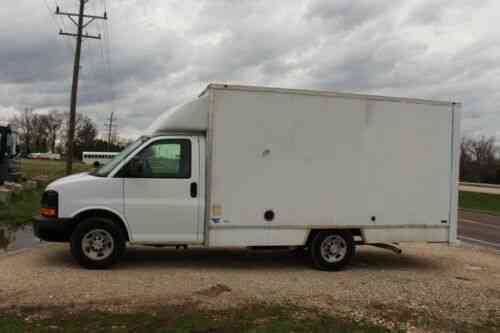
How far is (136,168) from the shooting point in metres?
6.98

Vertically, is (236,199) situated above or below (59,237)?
above

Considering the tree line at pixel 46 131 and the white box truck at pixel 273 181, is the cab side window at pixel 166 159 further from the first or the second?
the tree line at pixel 46 131

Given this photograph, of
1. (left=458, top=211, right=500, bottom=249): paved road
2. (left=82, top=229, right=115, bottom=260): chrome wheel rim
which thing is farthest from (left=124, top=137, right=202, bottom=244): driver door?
(left=458, top=211, right=500, bottom=249): paved road

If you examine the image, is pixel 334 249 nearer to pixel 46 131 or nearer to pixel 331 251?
pixel 331 251

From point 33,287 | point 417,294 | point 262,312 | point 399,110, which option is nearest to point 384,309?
point 417,294

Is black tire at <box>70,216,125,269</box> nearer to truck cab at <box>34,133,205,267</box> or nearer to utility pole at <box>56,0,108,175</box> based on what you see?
truck cab at <box>34,133,205,267</box>

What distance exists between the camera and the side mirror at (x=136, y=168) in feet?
22.9

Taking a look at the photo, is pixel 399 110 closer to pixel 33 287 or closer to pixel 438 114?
pixel 438 114

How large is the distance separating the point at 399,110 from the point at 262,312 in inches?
169

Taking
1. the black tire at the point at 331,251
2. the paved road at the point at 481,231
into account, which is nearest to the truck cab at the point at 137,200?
the black tire at the point at 331,251

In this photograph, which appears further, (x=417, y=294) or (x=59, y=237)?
(x=59, y=237)

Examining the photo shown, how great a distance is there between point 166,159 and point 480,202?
25293 millimetres

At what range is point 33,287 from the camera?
19.4ft

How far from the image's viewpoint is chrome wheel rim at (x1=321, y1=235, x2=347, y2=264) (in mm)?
7555
